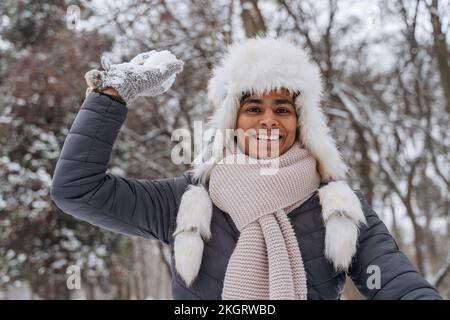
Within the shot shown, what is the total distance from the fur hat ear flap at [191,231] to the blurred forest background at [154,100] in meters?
4.63

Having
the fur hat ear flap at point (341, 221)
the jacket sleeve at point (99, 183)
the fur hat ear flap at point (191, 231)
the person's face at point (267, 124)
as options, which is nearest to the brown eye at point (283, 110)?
the person's face at point (267, 124)

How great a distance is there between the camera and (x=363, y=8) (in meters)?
7.16

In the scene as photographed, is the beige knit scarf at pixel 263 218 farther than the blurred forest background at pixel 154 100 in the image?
No

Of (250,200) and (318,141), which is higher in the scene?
(318,141)

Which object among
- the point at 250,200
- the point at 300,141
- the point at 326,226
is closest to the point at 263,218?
the point at 250,200

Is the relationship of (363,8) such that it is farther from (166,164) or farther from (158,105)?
(166,164)

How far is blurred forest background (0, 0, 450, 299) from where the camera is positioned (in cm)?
721

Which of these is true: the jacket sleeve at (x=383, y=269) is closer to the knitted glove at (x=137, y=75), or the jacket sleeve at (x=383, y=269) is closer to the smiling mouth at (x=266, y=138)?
the smiling mouth at (x=266, y=138)

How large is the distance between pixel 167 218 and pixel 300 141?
27.9 inches

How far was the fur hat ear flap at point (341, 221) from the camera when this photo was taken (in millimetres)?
1649

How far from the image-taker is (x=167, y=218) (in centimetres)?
190

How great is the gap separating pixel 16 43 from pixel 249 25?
20.5 ft

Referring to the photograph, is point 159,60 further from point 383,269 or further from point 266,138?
point 383,269
